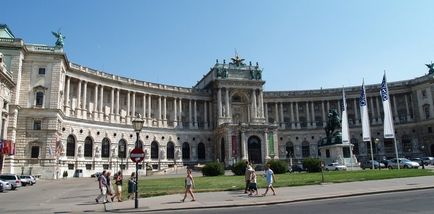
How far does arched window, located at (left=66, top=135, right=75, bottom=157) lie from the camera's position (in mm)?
75850

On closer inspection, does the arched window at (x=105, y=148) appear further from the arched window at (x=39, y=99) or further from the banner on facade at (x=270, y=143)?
the banner on facade at (x=270, y=143)

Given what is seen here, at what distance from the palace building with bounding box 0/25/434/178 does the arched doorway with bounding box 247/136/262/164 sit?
0.84ft

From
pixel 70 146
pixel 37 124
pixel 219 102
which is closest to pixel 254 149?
pixel 219 102

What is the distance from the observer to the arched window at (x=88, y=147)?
80750 millimetres

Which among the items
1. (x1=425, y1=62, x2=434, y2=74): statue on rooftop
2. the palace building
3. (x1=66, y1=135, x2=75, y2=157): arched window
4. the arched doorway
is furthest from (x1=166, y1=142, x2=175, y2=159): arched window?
(x1=425, y1=62, x2=434, y2=74): statue on rooftop

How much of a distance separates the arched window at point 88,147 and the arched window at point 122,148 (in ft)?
25.7

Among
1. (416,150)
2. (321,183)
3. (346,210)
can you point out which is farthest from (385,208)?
(416,150)

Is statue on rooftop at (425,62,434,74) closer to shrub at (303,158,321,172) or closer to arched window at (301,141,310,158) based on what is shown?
arched window at (301,141,310,158)

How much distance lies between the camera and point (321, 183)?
33719mm

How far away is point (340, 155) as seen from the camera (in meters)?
61.0

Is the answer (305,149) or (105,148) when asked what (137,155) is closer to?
(105,148)

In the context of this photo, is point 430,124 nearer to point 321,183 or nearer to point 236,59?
point 236,59

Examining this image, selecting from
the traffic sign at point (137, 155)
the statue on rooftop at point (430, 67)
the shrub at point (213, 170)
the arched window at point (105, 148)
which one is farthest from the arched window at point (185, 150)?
the traffic sign at point (137, 155)

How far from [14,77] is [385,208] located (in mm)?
66816
